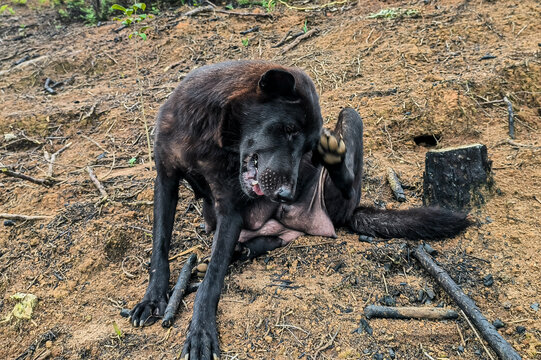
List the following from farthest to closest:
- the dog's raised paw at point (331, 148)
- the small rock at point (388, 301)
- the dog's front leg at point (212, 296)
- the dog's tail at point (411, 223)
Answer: the dog's tail at point (411, 223)
the dog's raised paw at point (331, 148)
the small rock at point (388, 301)
the dog's front leg at point (212, 296)

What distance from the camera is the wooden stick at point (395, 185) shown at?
4.08m

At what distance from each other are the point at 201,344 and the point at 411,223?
1.89 meters

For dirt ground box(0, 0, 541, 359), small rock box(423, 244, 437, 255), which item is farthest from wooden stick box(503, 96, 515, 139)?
small rock box(423, 244, 437, 255)

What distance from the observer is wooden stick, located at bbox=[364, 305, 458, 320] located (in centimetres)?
260

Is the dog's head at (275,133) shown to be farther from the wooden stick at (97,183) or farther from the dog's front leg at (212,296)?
the wooden stick at (97,183)

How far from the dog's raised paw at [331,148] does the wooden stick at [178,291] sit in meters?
1.30

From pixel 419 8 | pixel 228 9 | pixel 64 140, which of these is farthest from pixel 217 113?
pixel 228 9

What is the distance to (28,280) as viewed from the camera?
3395 mm

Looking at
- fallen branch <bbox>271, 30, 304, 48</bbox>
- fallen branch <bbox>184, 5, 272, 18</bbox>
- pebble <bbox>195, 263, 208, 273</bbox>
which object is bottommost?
pebble <bbox>195, 263, 208, 273</bbox>

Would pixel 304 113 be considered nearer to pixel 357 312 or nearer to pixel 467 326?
pixel 357 312

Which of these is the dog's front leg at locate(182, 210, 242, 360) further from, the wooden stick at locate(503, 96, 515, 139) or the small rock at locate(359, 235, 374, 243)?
the wooden stick at locate(503, 96, 515, 139)

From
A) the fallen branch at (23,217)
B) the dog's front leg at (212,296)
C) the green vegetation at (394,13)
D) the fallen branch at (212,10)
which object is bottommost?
the fallen branch at (23,217)

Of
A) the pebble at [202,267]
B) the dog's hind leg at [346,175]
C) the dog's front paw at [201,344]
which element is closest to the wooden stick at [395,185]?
the dog's hind leg at [346,175]

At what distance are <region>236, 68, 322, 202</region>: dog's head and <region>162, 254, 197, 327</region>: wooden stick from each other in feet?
2.60
